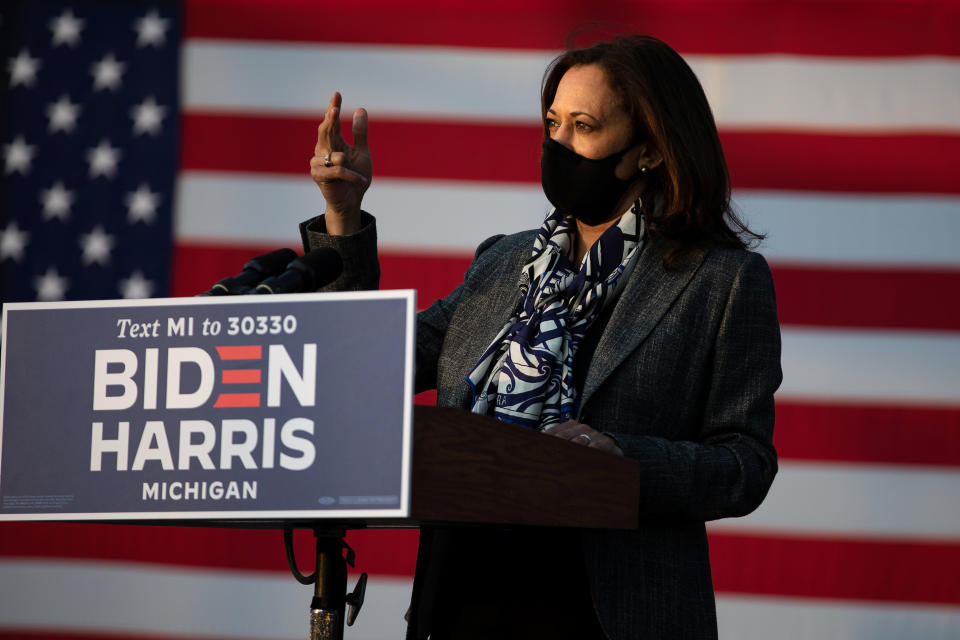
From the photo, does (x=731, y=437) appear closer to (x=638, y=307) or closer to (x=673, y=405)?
(x=673, y=405)

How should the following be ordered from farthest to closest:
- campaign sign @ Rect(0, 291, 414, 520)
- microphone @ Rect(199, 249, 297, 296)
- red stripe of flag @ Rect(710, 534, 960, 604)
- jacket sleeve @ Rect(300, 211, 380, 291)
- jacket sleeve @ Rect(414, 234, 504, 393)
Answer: red stripe of flag @ Rect(710, 534, 960, 604)
jacket sleeve @ Rect(414, 234, 504, 393)
jacket sleeve @ Rect(300, 211, 380, 291)
microphone @ Rect(199, 249, 297, 296)
campaign sign @ Rect(0, 291, 414, 520)

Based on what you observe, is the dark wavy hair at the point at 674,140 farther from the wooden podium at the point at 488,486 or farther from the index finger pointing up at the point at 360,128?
the wooden podium at the point at 488,486

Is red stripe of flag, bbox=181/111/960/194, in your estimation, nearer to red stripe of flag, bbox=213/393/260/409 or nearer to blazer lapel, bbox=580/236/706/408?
blazer lapel, bbox=580/236/706/408

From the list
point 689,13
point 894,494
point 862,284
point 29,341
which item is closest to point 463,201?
point 689,13

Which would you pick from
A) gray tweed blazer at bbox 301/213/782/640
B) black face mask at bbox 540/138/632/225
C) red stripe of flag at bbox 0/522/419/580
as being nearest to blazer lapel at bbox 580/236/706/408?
gray tweed blazer at bbox 301/213/782/640

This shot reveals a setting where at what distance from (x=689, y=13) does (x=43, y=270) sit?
6.34 ft

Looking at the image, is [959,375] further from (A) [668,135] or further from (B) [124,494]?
(B) [124,494]

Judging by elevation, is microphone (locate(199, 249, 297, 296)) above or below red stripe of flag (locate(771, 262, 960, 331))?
below

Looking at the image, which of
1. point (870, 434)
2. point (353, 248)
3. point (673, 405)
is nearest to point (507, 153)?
point (870, 434)

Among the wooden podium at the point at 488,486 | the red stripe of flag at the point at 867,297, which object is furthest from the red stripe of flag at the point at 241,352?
the red stripe of flag at the point at 867,297

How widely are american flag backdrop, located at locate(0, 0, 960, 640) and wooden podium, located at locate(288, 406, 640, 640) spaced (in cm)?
198

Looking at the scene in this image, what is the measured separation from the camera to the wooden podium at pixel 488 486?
0.97 m

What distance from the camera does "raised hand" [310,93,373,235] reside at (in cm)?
148

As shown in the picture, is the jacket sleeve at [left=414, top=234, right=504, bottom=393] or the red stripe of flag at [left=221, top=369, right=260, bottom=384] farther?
the jacket sleeve at [left=414, top=234, right=504, bottom=393]
